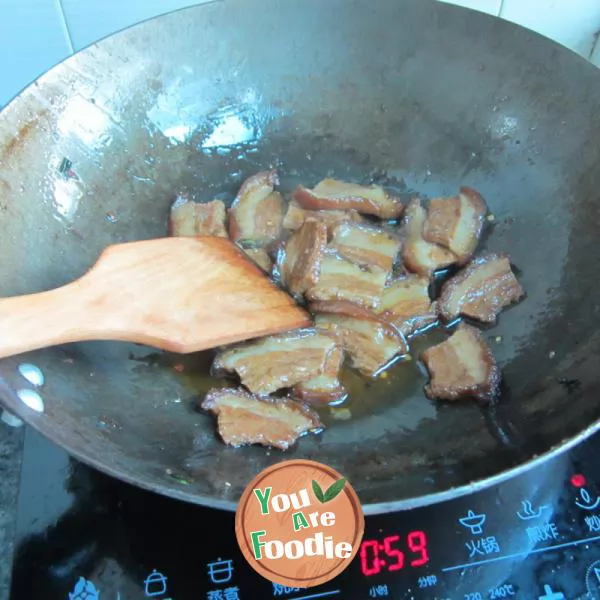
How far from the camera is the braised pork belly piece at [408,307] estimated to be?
1.12 metres

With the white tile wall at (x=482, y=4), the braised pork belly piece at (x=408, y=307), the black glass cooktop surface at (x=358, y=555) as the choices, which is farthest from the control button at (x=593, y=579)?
the white tile wall at (x=482, y=4)

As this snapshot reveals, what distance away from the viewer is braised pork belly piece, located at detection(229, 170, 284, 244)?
1.23 metres

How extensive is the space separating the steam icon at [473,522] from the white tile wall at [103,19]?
106cm

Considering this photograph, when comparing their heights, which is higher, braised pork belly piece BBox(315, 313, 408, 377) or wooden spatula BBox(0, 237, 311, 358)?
wooden spatula BBox(0, 237, 311, 358)

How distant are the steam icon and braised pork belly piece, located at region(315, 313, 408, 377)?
0.97 feet

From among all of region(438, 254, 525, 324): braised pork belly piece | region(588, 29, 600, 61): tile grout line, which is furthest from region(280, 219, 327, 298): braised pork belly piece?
region(588, 29, 600, 61): tile grout line

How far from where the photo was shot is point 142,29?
116 centimetres

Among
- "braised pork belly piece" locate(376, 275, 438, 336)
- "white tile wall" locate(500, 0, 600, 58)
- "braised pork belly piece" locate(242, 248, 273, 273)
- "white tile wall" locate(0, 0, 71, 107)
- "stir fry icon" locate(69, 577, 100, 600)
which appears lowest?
"stir fry icon" locate(69, 577, 100, 600)

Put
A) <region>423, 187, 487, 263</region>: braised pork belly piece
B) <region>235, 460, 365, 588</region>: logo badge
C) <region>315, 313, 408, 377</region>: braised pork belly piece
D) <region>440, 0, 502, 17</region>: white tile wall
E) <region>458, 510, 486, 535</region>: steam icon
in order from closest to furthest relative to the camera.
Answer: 1. <region>235, 460, 365, 588</region>: logo badge
2. <region>458, 510, 486, 535</region>: steam icon
3. <region>315, 313, 408, 377</region>: braised pork belly piece
4. <region>423, 187, 487, 263</region>: braised pork belly piece
5. <region>440, 0, 502, 17</region>: white tile wall

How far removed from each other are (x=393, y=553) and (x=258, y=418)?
→ 28cm

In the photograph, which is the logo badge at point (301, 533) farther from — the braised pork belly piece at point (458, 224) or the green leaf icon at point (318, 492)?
the braised pork belly piece at point (458, 224)

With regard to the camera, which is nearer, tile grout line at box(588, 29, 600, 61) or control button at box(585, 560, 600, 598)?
control button at box(585, 560, 600, 598)

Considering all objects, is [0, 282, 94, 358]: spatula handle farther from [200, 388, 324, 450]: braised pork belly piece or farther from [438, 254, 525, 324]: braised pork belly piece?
[438, 254, 525, 324]: braised pork belly piece

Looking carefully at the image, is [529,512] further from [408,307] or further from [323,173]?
[323,173]
